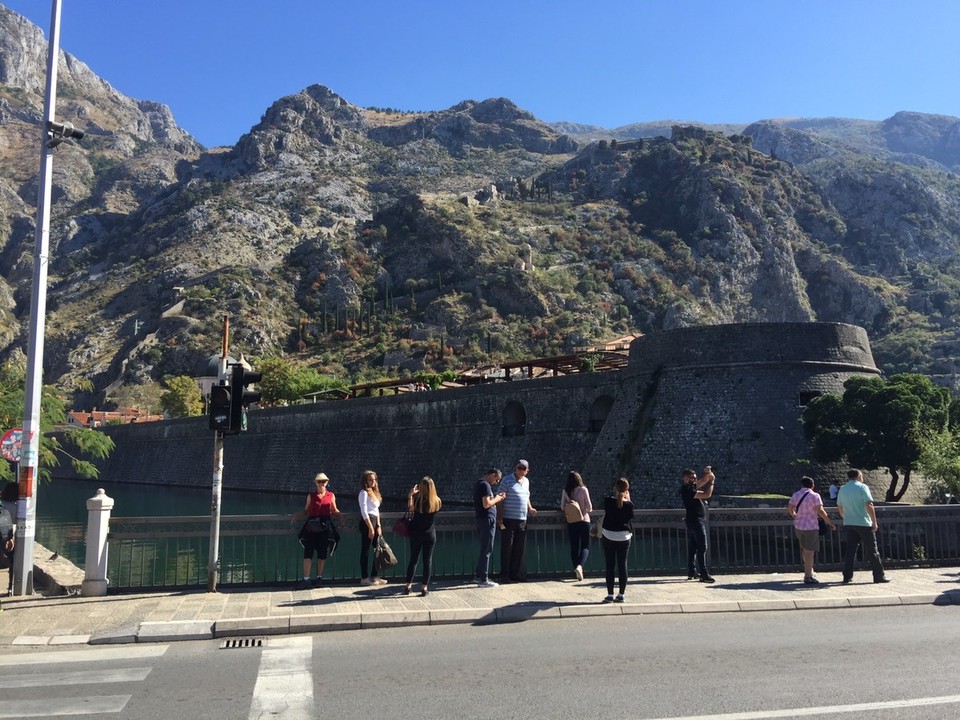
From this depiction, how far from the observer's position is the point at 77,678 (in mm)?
6762

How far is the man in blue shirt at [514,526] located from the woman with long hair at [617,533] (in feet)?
5.13

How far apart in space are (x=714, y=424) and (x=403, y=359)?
59519 mm

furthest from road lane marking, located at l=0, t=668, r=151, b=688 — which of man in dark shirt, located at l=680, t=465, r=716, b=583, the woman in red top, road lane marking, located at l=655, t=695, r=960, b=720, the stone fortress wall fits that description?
the stone fortress wall

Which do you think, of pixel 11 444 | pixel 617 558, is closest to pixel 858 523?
pixel 617 558

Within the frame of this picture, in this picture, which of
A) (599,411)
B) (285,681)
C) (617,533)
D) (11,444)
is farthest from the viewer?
(599,411)

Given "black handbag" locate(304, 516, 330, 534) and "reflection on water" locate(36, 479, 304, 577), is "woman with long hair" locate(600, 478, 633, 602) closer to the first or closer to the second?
"black handbag" locate(304, 516, 330, 534)

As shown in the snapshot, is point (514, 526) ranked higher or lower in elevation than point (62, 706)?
higher

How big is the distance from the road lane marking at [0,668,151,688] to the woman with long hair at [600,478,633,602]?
559 centimetres

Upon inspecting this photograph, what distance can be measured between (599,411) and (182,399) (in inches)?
2093

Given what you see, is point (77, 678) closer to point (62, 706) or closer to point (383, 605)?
point (62, 706)

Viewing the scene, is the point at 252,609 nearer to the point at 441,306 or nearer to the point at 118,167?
the point at 441,306

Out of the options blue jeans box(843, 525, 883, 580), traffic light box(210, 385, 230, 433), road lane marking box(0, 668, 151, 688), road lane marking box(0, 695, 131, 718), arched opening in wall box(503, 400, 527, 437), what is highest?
arched opening in wall box(503, 400, 527, 437)

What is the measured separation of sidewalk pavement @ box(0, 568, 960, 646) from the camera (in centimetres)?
859

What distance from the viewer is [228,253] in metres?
112
